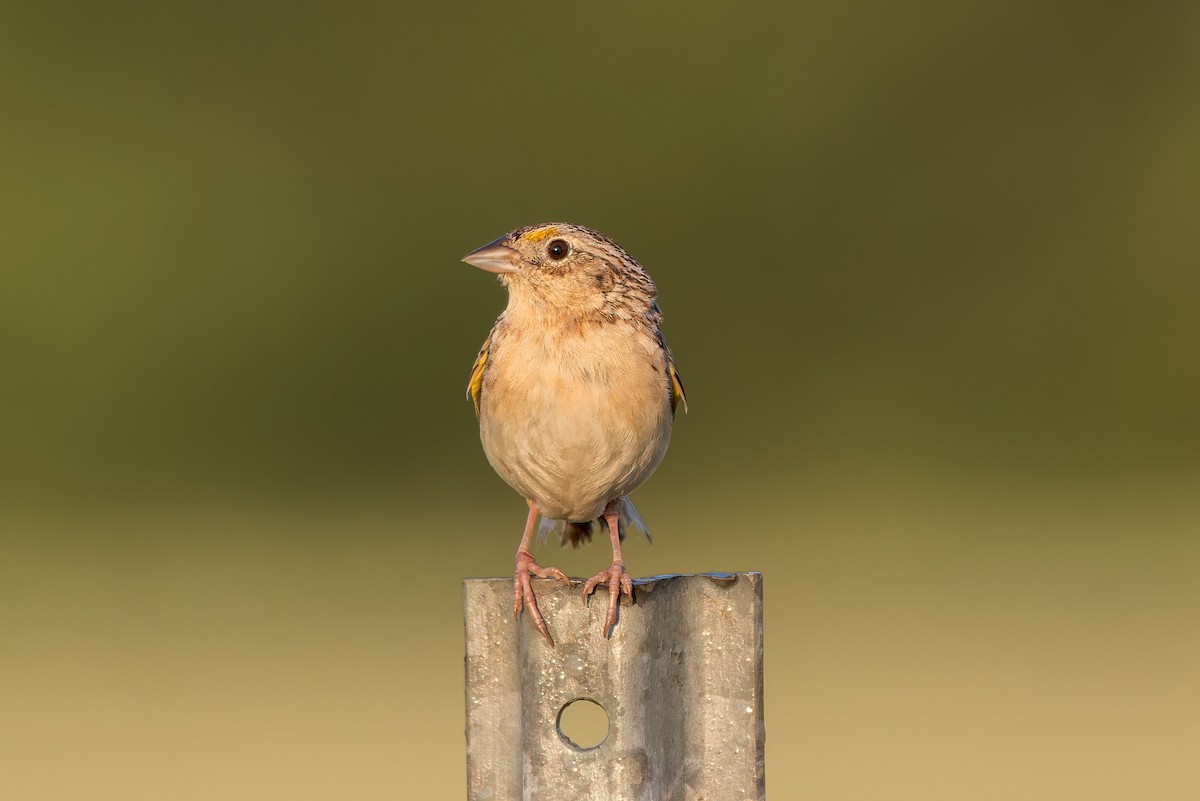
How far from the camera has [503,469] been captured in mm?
4402

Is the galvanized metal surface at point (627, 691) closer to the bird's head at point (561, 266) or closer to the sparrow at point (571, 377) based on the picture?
the sparrow at point (571, 377)

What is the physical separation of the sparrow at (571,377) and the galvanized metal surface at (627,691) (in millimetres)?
286

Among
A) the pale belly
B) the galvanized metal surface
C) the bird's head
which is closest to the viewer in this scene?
the galvanized metal surface

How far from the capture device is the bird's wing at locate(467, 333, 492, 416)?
4527mm

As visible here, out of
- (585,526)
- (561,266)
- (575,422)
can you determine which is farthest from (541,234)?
(585,526)

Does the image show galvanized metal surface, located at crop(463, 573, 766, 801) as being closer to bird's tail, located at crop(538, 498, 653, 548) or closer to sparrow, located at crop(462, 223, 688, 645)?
sparrow, located at crop(462, 223, 688, 645)

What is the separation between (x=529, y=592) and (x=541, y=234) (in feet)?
4.63

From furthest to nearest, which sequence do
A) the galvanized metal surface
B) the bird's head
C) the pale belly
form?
the bird's head < the pale belly < the galvanized metal surface

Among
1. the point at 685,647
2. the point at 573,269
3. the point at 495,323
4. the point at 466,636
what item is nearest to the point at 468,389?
the point at 495,323

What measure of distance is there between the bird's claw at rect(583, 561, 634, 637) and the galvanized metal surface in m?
0.02

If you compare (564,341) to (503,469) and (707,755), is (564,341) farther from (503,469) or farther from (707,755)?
(707,755)

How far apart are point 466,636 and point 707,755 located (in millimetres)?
836

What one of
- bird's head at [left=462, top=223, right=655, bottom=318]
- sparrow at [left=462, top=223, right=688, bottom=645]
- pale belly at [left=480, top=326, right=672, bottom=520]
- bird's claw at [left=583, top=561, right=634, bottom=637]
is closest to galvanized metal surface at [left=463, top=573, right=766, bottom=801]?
bird's claw at [left=583, top=561, right=634, bottom=637]

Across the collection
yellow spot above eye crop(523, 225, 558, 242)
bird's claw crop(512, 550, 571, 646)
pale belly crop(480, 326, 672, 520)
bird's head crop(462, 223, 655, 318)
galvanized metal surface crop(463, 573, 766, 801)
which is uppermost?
yellow spot above eye crop(523, 225, 558, 242)
